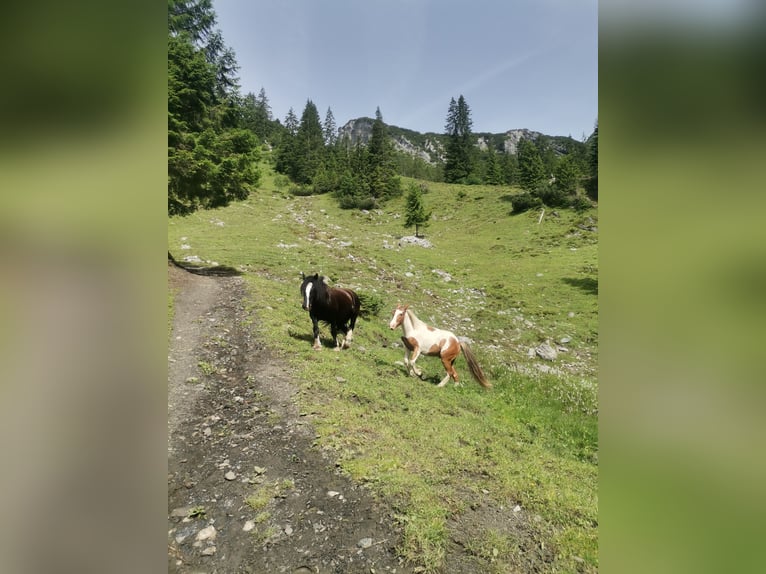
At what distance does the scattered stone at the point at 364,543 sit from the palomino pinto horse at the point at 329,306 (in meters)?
4.79

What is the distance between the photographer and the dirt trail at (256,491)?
2.71 meters

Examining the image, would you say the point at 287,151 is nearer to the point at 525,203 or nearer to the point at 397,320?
the point at 525,203

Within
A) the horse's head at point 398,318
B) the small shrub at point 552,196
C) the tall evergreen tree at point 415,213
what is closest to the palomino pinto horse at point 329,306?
the horse's head at point 398,318

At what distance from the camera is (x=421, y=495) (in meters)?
3.44

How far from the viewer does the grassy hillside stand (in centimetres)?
315

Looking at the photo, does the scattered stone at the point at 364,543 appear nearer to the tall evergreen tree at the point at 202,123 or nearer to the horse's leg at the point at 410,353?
the horse's leg at the point at 410,353

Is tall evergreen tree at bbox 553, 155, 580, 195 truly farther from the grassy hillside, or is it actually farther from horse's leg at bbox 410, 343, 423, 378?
horse's leg at bbox 410, 343, 423, 378
